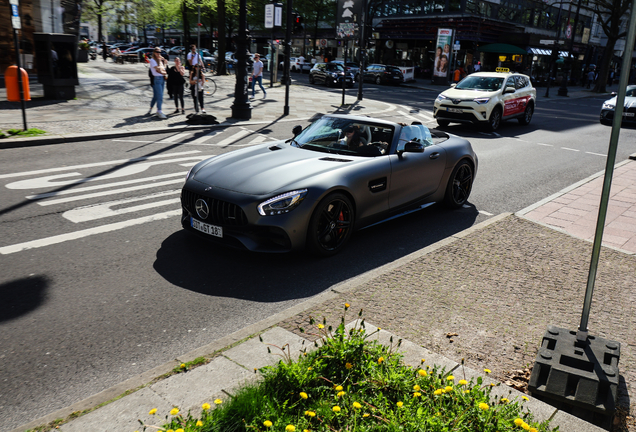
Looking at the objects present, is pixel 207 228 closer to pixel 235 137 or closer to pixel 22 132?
pixel 22 132

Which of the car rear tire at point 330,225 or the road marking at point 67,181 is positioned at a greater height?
the car rear tire at point 330,225

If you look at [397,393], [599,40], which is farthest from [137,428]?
[599,40]

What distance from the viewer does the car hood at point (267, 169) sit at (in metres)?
5.48

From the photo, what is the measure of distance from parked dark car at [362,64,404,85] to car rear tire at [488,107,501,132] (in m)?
23.1

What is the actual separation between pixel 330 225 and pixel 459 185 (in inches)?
118

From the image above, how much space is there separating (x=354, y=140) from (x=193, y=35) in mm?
93378

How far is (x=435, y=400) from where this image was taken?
3.05 meters

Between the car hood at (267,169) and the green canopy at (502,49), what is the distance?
153 feet

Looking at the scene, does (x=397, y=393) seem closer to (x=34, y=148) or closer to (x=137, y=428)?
(x=137, y=428)

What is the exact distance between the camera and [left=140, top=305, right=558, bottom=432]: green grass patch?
2.78 metres

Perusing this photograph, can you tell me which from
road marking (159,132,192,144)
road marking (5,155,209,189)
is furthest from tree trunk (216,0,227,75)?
road marking (5,155,209,189)

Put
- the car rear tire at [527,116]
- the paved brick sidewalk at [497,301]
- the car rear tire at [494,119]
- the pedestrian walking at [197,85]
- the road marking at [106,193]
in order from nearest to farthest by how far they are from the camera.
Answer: the paved brick sidewalk at [497,301]
the road marking at [106,193]
the pedestrian walking at [197,85]
the car rear tire at [494,119]
the car rear tire at [527,116]

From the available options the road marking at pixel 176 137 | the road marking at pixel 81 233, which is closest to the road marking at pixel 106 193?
the road marking at pixel 81 233

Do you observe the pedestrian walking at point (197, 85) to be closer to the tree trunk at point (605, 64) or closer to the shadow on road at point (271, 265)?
the shadow on road at point (271, 265)
